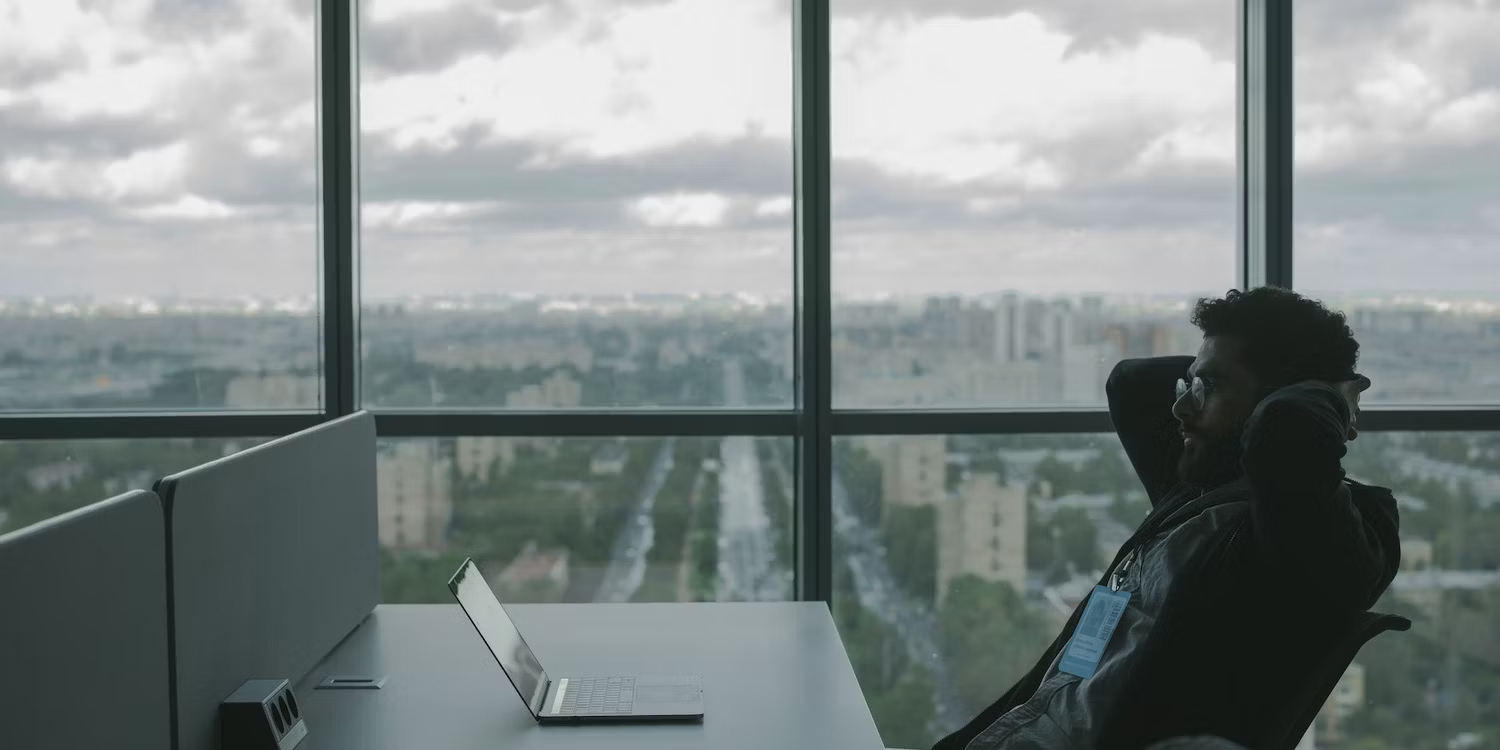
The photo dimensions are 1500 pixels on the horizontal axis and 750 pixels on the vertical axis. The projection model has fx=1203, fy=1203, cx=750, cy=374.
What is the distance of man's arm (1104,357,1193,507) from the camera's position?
7.64ft

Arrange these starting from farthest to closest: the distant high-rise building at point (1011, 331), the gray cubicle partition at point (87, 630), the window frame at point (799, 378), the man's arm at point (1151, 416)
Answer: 1. the distant high-rise building at point (1011, 331)
2. the window frame at point (799, 378)
3. the man's arm at point (1151, 416)
4. the gray cubicle partition at point (87, 630)

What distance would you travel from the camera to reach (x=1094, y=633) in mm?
1974

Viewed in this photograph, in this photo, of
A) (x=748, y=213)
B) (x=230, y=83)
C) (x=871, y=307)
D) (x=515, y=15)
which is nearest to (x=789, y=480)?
(x=871, y=307)

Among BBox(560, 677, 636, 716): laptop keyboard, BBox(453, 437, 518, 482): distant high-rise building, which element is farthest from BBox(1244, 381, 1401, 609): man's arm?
BBox(453, 437, 518, 482): distant high-rise building

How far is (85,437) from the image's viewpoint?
11.2 feet

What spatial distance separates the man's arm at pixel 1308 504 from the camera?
5.26 feet

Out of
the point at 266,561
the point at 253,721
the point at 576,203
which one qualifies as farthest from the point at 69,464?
the point at 253,721

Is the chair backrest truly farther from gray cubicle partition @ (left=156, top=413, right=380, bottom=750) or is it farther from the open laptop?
gray cubicle partition @ (left=156, top=413, right=380, bottom=750)

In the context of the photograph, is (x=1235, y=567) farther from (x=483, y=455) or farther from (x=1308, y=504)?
(x=483, y=455)

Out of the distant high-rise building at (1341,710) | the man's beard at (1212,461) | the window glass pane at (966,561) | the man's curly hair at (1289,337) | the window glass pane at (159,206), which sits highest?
the window glass pane at (159,206)

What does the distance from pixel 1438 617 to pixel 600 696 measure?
283 centimetres

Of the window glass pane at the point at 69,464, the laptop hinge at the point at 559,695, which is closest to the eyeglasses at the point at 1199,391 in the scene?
the laptop hinge at the point at 559,695

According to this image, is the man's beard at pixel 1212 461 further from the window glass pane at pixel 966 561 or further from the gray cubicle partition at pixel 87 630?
the gray cubicle partition at pixel 87 630

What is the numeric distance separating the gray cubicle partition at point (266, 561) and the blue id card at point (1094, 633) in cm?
128
